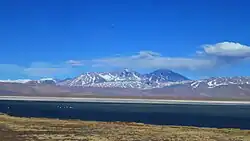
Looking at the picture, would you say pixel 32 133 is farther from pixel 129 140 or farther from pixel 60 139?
pixel 129 140

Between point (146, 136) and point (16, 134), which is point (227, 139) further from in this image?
point (16, 134)

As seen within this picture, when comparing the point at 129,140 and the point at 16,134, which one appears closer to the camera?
the point at 129,140

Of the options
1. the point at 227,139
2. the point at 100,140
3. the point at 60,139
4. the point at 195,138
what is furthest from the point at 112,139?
the point at 227,139

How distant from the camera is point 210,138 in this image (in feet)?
181

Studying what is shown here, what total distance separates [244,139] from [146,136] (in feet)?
35.6

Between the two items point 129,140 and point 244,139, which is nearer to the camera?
point 129,140

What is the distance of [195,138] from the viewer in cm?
5391

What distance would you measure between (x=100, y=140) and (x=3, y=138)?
9.68 m

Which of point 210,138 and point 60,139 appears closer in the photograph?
point 60,139

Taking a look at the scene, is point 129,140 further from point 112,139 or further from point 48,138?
point 48,138

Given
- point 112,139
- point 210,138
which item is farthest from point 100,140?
point 210,138

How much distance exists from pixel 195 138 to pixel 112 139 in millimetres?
9582

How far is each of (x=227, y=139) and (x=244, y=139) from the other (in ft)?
6.06

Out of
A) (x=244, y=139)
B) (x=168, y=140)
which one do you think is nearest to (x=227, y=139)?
(x=244, y=139)
